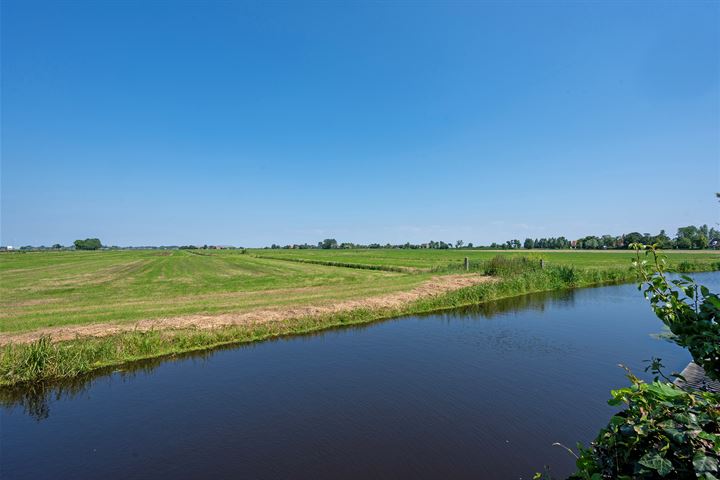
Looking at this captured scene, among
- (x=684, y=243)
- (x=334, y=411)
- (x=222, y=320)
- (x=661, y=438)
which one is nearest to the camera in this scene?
(x=661, y=438)

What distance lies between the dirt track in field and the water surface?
8.67 feet

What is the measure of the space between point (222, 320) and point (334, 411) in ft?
32.8

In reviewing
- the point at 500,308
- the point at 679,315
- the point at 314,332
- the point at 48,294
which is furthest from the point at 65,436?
the point at 48,294

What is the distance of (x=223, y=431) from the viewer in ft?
28.2

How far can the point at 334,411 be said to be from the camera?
9.38m

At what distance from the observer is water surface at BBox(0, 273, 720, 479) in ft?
24.1

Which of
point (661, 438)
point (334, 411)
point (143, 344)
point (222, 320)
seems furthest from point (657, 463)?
point (222, 320)

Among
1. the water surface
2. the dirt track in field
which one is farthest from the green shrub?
the dirt track in field

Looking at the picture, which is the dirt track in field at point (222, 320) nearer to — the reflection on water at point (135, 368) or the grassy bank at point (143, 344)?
the grassy bank at point (143, 344)

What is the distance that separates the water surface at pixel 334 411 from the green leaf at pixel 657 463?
5.07 meters

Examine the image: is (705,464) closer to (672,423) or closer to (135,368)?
(672,423)

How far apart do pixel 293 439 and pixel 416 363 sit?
611 centimetres

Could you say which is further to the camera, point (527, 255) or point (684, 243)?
point (684, 243)

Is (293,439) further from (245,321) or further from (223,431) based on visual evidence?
(245,321)
